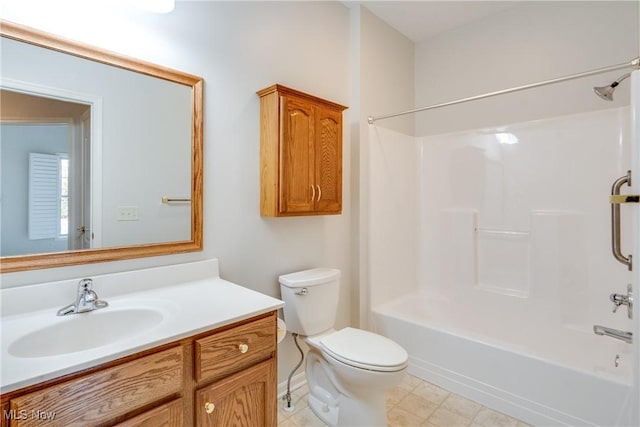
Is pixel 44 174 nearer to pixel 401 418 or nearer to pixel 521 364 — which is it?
pixel 401 418

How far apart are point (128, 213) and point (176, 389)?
0.79 meters

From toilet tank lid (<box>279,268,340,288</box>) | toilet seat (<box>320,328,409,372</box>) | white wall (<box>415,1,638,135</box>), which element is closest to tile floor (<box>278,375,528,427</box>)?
toilet seat (<box>320,328,409,372</box>)

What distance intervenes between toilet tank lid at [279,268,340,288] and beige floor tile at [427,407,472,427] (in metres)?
0.95

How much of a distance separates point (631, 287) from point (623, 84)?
1413mm

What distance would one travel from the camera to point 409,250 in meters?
2.87

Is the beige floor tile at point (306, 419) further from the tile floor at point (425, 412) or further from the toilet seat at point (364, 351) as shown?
the toilet seat at point (364, 351)

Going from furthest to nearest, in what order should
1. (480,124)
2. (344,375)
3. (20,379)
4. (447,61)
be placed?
(447,61) → (480,124) → (344,375) → (20,379)

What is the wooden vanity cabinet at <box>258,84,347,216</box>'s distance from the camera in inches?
68.8

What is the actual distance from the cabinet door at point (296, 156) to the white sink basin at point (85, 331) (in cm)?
83

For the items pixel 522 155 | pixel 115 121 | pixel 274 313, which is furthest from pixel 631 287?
pixel 115 121

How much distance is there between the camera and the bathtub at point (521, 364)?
1602 mm

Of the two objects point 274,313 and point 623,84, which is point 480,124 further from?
point 274,313

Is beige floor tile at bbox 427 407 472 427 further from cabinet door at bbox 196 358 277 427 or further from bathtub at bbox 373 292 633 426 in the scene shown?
cabinet door at bbox 196 358 277 427

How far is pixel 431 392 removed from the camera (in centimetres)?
207
